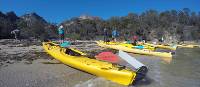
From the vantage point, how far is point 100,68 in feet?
35.9

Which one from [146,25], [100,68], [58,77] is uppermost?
[146,25]

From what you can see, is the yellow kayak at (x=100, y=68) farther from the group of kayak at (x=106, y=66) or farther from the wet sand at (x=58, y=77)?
the wet sand at (x=58, y=77)

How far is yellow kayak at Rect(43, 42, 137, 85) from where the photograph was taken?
9.97m

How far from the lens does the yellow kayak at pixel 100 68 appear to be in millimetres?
9969

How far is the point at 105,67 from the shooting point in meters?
10.9

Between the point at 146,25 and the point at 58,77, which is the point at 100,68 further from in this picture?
the point at 146,25

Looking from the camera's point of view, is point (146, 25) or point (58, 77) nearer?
point (58, 77)

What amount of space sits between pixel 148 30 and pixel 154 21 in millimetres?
10322

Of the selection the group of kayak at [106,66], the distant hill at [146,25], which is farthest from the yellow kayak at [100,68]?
the distant hill at [146,25]

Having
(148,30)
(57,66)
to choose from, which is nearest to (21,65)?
(57,66)

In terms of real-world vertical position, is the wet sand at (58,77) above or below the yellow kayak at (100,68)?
below

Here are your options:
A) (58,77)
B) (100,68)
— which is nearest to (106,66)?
(100,68)

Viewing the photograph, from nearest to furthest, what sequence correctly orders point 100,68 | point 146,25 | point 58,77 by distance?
point 100,68 → point 58,77 → point 146,25

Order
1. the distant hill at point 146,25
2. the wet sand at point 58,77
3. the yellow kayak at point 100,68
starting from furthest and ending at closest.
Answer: the distant hill at point 146,25, the wet sand at point 58,77, the yellow kayak at point 100,68
